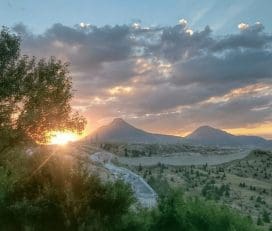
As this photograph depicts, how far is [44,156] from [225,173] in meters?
51.6

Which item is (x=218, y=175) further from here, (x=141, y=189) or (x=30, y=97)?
(x=30, y=97)

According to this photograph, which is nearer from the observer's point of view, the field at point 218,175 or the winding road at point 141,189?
the winding road at point 141,189

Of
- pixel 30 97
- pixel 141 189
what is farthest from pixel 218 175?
pixel 30 97

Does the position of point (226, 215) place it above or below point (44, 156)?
below

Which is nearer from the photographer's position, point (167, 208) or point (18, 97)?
point (167, 208)

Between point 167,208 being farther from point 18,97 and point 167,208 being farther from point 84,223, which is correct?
point 18,97

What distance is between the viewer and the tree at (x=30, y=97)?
4538cm

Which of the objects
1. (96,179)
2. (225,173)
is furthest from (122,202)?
(225,173)

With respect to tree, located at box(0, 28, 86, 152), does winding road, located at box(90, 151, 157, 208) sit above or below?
below

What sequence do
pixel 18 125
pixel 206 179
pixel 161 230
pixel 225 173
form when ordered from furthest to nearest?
1. pixel 225 173
2. pixel 206 179
3. pixel 18 125
4. pixel 161 230

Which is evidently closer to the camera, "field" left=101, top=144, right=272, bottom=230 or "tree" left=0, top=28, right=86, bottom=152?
"tree" left=0, top=28, right=86, bottom=152

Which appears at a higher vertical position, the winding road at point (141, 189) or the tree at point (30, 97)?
the tree at point (30, 97)

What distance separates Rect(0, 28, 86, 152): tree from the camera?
45.4 metres

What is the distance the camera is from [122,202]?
34.0 metres
